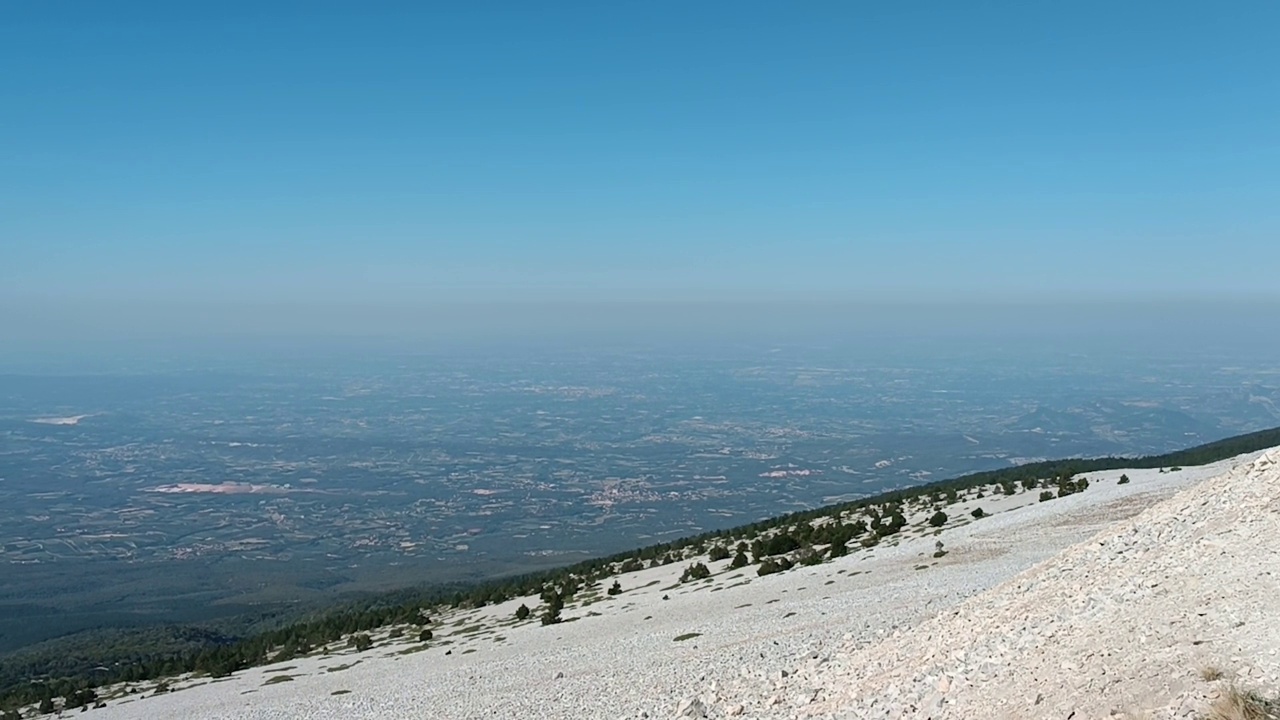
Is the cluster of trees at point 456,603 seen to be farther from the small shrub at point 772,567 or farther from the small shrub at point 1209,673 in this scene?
the small shrub at point 1209,673

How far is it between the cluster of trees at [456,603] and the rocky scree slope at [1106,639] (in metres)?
21.4

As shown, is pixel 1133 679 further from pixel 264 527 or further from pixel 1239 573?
pixel 264 527

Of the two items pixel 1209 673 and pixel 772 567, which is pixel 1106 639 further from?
pixel 772 567

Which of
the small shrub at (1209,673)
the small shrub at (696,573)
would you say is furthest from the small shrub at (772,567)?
the small shrub at (1209,673)

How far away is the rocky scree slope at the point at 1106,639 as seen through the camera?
10523 mm

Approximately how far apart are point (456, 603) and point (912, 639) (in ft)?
142

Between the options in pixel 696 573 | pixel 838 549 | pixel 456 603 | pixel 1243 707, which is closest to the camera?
pixel 1243 707

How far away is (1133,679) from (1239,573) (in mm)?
3255

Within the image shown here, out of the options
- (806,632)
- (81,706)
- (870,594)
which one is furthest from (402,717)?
(81,706)

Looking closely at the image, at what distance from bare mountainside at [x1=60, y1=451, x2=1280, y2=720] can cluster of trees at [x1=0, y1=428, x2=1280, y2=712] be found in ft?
11.3

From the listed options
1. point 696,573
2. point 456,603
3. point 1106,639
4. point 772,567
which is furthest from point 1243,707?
point 456,603

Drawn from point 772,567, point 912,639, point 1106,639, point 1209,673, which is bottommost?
point 772,567

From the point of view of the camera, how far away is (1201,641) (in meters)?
11.0

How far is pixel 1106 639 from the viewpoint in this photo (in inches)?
470
